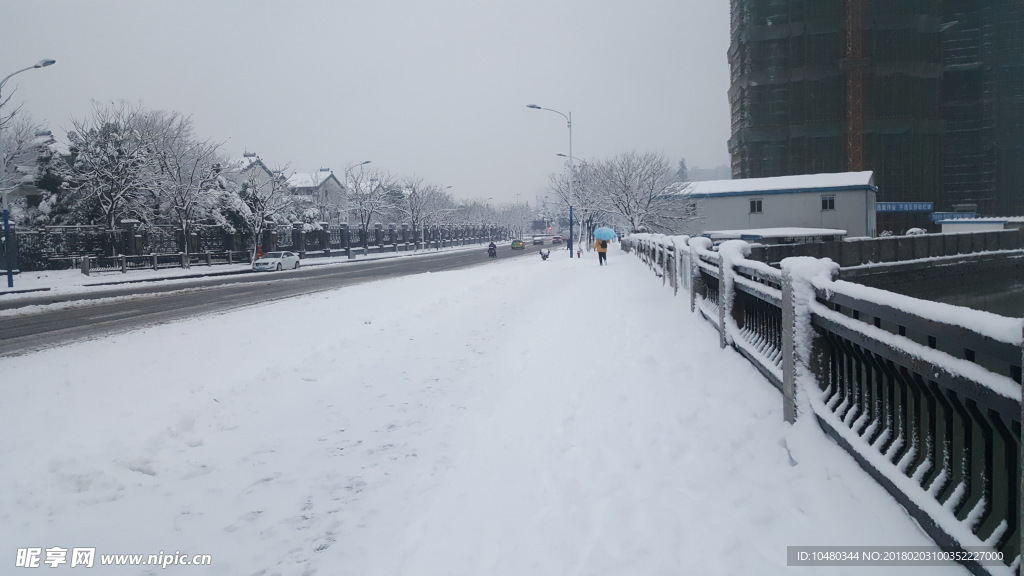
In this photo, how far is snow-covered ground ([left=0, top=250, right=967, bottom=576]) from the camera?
351 centimetres

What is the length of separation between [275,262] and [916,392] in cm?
3988

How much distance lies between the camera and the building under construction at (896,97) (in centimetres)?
6266

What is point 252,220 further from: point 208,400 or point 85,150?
point 208,400

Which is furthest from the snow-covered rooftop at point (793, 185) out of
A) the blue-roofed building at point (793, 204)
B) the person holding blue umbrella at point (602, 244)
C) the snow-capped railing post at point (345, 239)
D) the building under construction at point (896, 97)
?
the snow-capped railing post at point (345, 239)

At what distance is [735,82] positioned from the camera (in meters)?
72.5

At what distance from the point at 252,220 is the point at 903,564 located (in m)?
48.0

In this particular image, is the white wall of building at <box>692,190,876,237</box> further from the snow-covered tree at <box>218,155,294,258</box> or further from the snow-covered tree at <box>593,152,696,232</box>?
the snow-covered tree at <box>218,155,294,258</box>

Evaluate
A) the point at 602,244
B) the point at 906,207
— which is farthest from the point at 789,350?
the point at 906,207

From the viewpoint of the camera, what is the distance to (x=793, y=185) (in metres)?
46.0

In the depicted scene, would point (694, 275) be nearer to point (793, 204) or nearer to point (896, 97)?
point (793, 204)

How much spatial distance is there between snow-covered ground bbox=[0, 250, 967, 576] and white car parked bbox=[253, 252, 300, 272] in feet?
99.6

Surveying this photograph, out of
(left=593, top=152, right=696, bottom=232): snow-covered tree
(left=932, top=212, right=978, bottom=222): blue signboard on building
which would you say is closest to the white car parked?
(left=593, top=152, right=696, bottom=232): snow-covered tree

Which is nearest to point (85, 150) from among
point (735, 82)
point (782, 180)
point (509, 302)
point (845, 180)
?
point (509, 302)

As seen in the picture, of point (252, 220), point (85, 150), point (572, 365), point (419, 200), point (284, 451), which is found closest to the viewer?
point (284, 451)
